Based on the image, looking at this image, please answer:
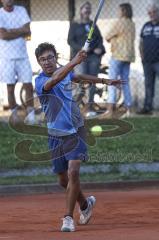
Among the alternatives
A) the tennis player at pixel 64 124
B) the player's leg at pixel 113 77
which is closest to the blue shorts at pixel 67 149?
the tennis player at pixel 64 124

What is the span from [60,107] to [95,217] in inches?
61.1

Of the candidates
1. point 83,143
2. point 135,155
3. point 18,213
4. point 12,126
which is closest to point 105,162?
point 135,155

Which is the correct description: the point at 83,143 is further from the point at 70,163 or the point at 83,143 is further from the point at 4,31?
the point at 4,31

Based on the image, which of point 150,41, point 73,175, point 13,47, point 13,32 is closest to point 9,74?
point 13,47

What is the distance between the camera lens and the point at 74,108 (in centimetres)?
955

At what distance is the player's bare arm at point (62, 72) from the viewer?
28.5 ft

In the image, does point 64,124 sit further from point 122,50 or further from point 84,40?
point 122,50

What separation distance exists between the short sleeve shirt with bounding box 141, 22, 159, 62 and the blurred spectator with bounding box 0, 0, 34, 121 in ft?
9.34

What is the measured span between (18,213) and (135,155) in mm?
3831

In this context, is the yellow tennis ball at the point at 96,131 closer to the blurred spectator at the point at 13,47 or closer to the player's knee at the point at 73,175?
the blurred spectator at the point at 13,47

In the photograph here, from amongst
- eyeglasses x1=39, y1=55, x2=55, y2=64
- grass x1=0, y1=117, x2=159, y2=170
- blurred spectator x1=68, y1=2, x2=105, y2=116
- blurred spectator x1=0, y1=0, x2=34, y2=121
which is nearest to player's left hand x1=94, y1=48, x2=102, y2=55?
blurred spectator x1=68, y1=2, x2=105, y2=116

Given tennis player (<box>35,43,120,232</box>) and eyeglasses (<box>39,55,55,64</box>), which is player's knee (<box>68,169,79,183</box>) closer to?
tennis player (<box>35,43,120,232</box>)

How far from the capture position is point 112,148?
1423 centimetres

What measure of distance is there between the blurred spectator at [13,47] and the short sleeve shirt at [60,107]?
6.22 m
